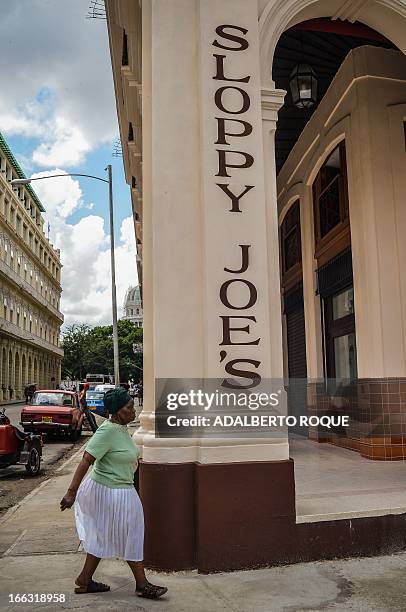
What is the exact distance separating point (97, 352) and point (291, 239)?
2958 inches

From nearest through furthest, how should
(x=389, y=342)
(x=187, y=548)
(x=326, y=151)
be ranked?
(x=187, y=548) < (x=389, y=342) < (x=326, y=151)

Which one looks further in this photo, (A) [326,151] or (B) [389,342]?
(A) [326,151]

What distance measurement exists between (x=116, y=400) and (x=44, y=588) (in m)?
1.52

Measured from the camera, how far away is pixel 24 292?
56.5 m

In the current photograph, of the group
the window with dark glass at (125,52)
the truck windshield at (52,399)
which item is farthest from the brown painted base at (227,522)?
the truck windshield at (52,399)

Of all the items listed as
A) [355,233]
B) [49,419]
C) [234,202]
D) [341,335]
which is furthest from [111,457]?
[49,419]

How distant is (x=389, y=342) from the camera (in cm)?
909

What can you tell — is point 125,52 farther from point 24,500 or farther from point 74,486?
point 74,486

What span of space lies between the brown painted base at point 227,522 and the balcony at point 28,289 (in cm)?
4624

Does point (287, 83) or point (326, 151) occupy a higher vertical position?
point (287, 83)

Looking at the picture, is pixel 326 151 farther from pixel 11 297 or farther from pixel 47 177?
pixel 11 297

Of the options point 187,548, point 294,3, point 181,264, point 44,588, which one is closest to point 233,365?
point 181,264

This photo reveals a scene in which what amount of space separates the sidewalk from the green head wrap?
1346 millimetres

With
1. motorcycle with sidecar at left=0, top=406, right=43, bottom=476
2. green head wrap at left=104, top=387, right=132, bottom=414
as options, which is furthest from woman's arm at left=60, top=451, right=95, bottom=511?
motorcycle with sidecar at left=0, top=406, right=43, bottom=476
